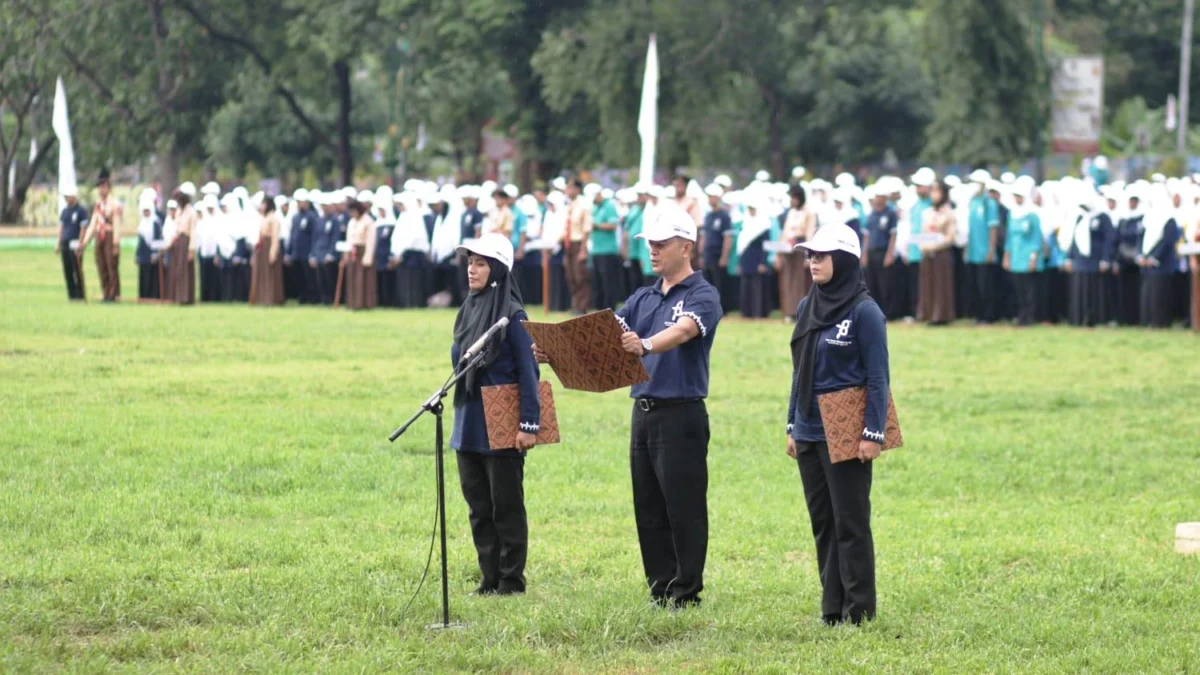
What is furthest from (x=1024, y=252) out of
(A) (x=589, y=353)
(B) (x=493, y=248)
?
(A) (x=589, y=353)

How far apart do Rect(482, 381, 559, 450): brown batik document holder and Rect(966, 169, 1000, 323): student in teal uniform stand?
1793cm

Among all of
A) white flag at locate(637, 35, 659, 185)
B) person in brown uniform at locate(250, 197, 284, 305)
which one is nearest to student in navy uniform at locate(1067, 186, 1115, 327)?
white flag at locate(637, 35, 659, 185)

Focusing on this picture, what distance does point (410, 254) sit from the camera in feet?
102

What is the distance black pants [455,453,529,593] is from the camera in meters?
9.30

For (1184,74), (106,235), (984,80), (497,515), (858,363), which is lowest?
(497,515)

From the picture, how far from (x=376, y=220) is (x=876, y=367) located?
23651 mm

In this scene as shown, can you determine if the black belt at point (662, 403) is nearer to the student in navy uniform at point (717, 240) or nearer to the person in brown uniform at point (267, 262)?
the student in navy uniform at point (717, 240)

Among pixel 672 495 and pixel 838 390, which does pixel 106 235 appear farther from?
pixel 838 390

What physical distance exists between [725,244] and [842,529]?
20346 mm

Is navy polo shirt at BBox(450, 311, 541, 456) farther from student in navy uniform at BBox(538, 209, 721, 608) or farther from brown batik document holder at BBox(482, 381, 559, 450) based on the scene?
student in navy uniform at BBox(538, 209, 721, 608)

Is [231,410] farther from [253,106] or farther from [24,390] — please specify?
[253,106]

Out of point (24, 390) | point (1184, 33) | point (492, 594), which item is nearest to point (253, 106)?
point (1184, 33)

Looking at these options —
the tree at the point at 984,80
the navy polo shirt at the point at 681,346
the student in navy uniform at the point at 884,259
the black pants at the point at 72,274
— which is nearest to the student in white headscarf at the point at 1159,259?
the student in navy uniform at the point at 884,259

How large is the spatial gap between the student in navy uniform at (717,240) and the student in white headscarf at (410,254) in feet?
16.0
